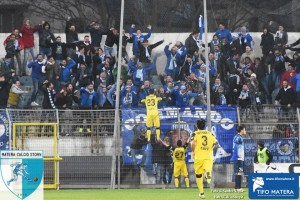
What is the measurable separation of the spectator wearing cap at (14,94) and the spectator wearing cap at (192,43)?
6.22 metres

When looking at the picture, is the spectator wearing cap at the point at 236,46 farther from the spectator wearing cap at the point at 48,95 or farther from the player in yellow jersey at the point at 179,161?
→ the spectator wearing cap at the point at 48,95

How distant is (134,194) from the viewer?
98.3 feet

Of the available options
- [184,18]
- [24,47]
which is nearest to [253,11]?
[184,18]

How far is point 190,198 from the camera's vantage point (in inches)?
1076

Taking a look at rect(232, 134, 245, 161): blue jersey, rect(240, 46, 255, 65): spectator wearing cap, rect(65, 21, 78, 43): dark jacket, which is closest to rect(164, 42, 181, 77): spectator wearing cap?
rect(240, 46, 255, 65): spectator wearing cap

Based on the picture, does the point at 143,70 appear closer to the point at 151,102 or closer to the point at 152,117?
the point at 151,102

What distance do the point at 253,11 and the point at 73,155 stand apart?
35.2 ft

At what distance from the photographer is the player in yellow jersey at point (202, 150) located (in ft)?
88.6

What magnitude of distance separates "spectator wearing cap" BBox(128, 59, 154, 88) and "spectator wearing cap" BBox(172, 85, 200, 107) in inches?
76.0

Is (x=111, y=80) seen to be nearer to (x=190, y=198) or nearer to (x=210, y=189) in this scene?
(x=210, y=189)

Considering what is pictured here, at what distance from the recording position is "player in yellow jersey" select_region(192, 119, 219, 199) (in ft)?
88.6

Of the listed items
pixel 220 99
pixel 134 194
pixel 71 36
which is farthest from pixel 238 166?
pixel 71 36

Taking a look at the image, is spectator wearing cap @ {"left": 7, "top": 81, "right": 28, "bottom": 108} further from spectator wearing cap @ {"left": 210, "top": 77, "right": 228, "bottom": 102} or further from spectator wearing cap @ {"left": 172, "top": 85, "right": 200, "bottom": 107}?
spectator wearing cap @ {"left": 210, "top": 77, "right": 228, "bottom": 102}
